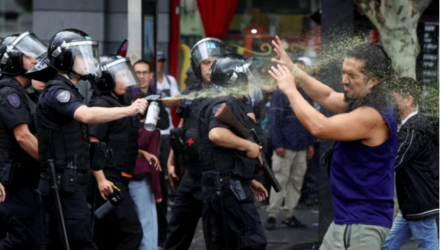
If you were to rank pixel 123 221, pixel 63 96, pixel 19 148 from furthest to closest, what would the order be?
pixel 123 221 → pixel 19 148 → pixel 63 96

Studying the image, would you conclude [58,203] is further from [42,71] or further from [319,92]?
[319,92]

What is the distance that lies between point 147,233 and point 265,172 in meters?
1.35

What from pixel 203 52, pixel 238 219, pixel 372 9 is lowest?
pixel 238 219

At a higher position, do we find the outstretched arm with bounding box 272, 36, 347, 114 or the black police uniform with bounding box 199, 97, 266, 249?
the outstretched arm with bounding box 272, 36, 347, 114

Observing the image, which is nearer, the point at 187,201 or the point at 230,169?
the point at 230,169

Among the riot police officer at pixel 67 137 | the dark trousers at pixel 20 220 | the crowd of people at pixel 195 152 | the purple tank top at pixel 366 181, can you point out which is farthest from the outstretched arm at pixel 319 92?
the dark trousers at pixel 20 220

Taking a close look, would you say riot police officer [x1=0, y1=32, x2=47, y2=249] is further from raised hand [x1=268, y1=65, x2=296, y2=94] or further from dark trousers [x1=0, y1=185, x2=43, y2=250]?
raised hand [x1=268, y1=65, x2=296, y2=94]

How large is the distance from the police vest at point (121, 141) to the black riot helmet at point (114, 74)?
0.29 ft

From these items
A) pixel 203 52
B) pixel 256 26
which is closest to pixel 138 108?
pixel 203 52

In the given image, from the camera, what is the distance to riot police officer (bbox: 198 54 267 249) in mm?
6332

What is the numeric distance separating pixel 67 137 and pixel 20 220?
883mm

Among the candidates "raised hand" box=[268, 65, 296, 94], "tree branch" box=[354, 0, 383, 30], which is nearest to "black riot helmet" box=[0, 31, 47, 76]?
"raised hand" box=[268, 65, 296, 94]

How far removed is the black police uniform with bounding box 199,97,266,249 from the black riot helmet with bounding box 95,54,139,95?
890 millimetres

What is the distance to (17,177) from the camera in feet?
21.5
